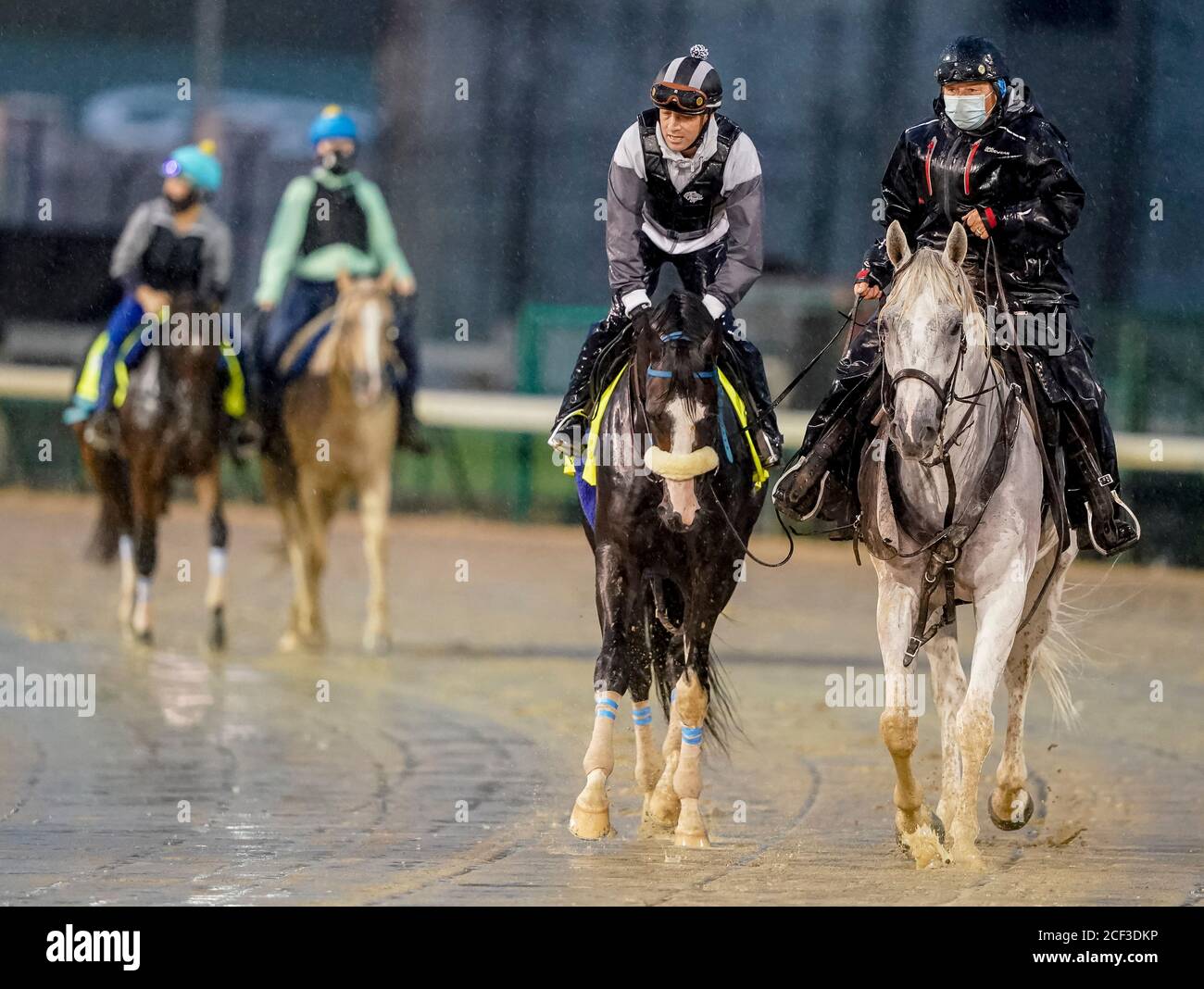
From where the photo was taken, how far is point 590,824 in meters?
8.27

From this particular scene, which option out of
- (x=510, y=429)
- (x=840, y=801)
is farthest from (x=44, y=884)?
(x=510, y=429)

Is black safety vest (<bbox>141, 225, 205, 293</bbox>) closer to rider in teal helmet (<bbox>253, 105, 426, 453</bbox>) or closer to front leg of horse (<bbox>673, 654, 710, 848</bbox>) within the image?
rider in teal helmet (<bbox>253, 105, 426, 453</bbox>)

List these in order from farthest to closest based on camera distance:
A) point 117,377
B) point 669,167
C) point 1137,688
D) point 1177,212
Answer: point 1177,212 < point 117,377 < point 1137,688 < point 669,167

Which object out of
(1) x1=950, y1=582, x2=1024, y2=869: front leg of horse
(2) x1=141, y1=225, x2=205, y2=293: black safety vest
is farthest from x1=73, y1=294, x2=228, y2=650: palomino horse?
(1) x1=950, y1=582, x2=1024, y2=869: front leg of horse

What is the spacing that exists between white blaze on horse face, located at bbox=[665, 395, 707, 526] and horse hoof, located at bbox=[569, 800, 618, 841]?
1.06 metres

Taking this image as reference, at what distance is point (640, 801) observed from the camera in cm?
930

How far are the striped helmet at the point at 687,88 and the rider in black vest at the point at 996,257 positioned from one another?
735 mm

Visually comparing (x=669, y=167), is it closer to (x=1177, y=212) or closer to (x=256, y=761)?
(x=256, y=761)

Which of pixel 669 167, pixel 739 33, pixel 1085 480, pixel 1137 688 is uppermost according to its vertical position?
pixel 739 33

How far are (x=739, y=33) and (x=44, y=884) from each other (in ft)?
47.1

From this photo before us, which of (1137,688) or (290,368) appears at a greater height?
(290,368)

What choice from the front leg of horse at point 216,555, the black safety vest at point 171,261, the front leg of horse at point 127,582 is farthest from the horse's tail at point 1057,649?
the black safety vest at point 171,261

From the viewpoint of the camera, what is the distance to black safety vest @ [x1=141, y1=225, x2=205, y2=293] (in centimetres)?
1455

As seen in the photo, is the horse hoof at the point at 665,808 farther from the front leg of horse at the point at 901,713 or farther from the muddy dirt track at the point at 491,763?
the front leg of horse at the point at 901,713
